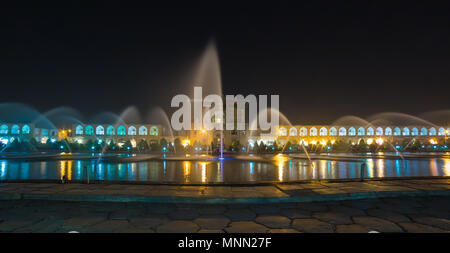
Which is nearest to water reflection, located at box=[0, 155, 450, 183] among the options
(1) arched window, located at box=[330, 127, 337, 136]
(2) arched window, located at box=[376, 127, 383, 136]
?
(1) arched window, located at box=[330, 127, 337, 136]

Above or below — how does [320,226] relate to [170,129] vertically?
below

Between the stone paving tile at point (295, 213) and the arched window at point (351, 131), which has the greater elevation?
the arched window at point (351, 131)

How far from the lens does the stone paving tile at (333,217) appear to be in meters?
3.80

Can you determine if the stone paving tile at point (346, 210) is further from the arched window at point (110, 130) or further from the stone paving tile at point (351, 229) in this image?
the arched window at point (110, 130)

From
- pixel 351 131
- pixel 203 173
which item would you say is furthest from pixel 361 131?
pixel 203 173

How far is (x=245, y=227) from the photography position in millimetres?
3549

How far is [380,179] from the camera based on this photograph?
7.14m

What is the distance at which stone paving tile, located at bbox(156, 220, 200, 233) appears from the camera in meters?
3.40

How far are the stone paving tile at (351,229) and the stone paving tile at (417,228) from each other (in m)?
0.55

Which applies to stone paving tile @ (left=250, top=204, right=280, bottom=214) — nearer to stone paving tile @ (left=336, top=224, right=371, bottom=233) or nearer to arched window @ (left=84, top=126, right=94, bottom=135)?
stone paving tile @ (left=336, top=224, right=371, bottom=233)

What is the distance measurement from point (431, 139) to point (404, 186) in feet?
234

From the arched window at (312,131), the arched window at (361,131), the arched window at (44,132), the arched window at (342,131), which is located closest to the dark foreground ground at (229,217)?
the arched window at (312,131)
